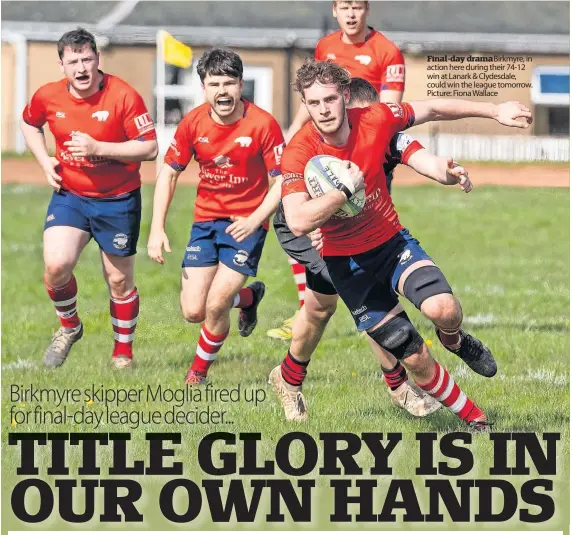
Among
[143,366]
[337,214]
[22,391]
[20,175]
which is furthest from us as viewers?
[20,175]

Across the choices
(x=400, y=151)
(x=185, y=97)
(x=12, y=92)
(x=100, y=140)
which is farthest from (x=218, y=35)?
(x=400, y=151)

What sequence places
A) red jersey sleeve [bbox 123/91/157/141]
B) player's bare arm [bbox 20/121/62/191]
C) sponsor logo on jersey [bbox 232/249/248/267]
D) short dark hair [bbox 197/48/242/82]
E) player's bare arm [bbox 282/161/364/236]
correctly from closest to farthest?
1. player's bare arm [bbox 282/161/364/236]
2. short dark hair [bbox 197/48/242/82]
3. sponsor logo on jersey [bbox 232/249/248/267]
4. red jersey sleeve [bbox 123/91/157/141]
5. player's bare arm [bbox 20/121/62/191]

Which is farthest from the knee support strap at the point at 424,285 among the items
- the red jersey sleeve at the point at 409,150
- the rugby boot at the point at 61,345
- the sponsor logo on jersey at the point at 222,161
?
the rugby boot at the point at 61,345

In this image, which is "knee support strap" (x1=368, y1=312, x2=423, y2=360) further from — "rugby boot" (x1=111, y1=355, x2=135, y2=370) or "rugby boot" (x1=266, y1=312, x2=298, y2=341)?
"rugby boot" (x1=266, y1=312, x2=298, y2=341)

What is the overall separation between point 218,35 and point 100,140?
2544 cm

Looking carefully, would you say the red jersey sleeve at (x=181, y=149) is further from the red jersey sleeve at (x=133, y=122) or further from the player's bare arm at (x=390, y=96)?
the player's bare arm at (x=390, y=96)

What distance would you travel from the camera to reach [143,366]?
10430 millimetres

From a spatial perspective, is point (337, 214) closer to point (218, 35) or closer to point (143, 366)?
point (143, 366)

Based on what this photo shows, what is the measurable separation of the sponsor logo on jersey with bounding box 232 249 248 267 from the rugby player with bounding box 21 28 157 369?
1046mm

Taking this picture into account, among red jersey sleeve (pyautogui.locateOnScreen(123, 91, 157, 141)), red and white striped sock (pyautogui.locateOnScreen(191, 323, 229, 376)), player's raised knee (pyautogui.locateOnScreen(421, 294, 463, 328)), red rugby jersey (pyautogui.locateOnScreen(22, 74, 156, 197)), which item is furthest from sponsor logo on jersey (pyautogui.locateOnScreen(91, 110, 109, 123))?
player's raised knee (pyautogui.locateOnScreen(421, 294, 463, 328))

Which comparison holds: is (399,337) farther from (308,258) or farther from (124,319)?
(124,319)

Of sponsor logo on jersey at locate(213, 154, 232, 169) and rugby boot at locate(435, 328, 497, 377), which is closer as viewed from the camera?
rugby boot at locate(435, 328, 497, 377)

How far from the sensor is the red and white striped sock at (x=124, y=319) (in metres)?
10.6

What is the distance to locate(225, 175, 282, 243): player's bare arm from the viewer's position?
9.19m
